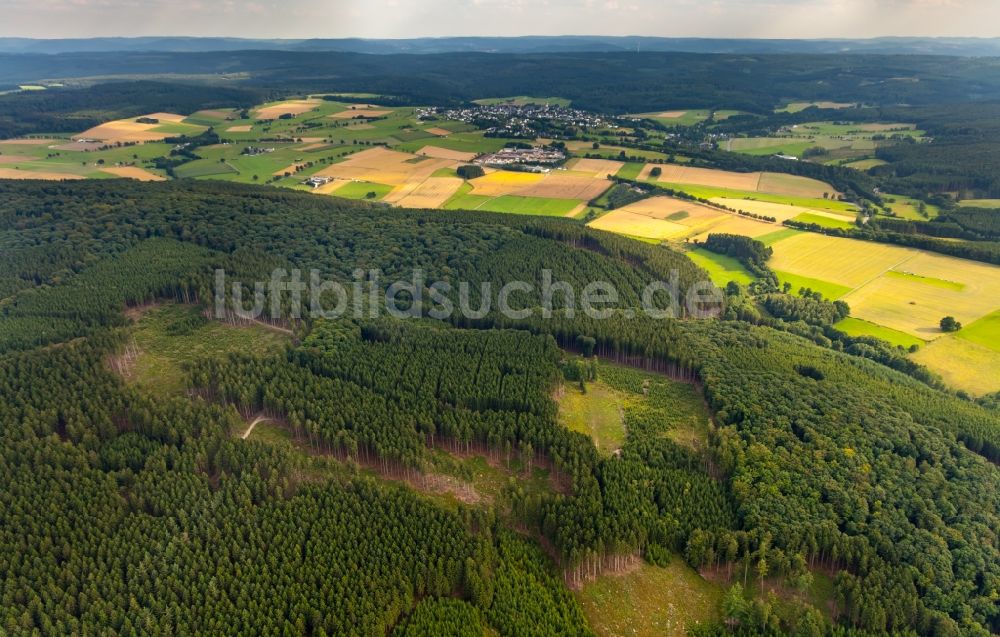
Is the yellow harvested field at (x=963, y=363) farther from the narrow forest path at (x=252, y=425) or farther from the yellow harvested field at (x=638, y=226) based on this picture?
the narrow forest path at (x=252, y=425)

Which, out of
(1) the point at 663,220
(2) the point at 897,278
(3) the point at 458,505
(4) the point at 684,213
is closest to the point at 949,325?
(2) the point at 897,278

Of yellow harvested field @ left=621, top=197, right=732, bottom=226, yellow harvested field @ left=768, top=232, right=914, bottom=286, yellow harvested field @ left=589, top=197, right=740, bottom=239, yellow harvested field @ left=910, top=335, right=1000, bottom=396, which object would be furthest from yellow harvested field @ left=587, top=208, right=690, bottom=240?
yellow harvested field @ left=910, top=335, right=1000, bottom=396

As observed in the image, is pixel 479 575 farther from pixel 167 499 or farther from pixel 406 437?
pixel 167 499

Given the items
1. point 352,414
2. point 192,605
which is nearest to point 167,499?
point 192,605

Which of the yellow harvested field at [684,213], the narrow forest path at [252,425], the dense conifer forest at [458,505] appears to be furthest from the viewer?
the yellow harvested field at [684,213]

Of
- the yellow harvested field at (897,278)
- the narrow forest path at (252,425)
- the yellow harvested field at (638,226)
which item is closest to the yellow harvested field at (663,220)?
the yellow harvested field at (638,226)

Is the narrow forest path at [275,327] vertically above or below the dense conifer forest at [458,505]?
above
